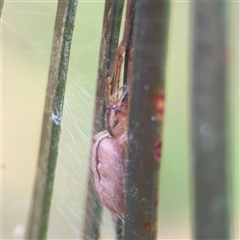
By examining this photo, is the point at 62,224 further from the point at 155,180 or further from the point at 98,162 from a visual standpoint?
the point at 155,180

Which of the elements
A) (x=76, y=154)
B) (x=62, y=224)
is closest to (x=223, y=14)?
(x=76, y=154)

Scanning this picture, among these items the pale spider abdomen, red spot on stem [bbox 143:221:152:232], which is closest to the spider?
the pale spider abdomen

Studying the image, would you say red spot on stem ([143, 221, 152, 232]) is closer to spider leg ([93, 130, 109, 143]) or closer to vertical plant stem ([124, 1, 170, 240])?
vertical plant stem ([124, 1, 170, 240])

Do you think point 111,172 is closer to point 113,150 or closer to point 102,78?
point 113,150

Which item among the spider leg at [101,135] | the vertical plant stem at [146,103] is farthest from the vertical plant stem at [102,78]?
the vertical plant stem at [146,103]

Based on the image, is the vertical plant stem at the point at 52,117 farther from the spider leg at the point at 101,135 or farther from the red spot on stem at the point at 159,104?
the red spot on stem at the point at 159,104

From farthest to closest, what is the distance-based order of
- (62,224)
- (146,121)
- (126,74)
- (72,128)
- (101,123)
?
(62,224) → (72,128) → (101,123) → (126,74) → (146,121)

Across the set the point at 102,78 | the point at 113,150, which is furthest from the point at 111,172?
the point at 102,78
